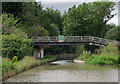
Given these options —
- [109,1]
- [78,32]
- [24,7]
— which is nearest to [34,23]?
[24,7]

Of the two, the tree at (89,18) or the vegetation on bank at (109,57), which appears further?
the tree at (89,18)

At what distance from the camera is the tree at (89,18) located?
44219 mm

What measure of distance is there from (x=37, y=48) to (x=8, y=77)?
74.2 feet

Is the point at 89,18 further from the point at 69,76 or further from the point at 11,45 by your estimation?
the point at 69,76

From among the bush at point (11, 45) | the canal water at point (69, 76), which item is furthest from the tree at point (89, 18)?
the canal water at point (69, 76)

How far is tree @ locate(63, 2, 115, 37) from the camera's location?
145 ft

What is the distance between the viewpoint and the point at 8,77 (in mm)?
16281

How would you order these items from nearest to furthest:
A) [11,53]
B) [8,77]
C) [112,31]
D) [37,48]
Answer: [8,77], [11,53], [37,48], [112,31]

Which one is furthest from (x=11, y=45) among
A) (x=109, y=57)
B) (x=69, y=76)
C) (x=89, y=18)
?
(x=89, y=18)

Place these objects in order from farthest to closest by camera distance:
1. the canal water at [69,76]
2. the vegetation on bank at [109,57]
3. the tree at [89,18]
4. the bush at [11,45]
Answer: the tree at [89,18] → the vegetation on bank at [109,57] → the bush at [11,45] → the canal water at [69,76]

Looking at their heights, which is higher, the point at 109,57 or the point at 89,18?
the point at 89,18

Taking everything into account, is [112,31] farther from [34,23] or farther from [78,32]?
[34,23]

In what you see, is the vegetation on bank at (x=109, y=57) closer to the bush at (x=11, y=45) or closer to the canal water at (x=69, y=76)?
the canal water at (x=69, y=76)

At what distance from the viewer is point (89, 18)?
44.3 m
